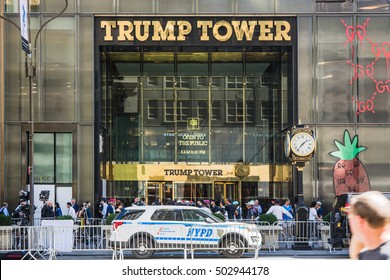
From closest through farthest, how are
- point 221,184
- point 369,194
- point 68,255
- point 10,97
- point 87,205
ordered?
point 369,194, point 68,255, point 87,205, point 10,97, point 221,184

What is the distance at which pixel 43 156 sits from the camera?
28.6m

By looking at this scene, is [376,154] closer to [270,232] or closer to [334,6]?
[334,6]

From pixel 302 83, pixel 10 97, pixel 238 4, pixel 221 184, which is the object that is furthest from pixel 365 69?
pixel 10 97

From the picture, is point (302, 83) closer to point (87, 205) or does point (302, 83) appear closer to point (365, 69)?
point (365, 69)

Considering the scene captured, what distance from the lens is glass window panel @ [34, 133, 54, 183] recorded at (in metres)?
28.4

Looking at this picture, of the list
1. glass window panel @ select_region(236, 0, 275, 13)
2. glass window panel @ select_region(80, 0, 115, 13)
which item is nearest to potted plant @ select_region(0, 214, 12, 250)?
glass window panel @ select_region(80, 0, 115, 13)

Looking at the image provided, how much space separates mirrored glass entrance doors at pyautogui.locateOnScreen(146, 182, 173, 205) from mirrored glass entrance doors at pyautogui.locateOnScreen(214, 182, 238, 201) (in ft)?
7.81

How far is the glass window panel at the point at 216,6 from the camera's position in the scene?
2898 centimetres

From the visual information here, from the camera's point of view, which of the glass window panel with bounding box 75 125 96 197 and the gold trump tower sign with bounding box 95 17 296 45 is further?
the gold trump tower sign with bounding box 95 17 296 45

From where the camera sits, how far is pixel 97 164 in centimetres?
2847

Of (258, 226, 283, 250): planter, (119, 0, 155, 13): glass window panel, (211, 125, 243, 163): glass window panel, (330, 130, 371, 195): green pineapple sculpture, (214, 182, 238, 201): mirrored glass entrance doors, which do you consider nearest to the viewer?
(258, 226, 283, 250): planter

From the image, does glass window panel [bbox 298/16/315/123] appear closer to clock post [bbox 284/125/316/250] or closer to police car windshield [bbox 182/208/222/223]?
clock post [bbox 284/125/316/250]

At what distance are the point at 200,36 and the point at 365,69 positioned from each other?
753 centimetres

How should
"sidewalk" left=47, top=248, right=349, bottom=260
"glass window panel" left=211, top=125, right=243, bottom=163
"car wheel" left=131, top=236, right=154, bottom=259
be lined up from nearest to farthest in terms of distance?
"car wheel" left=131, top=236, right=154, bottom=259 < "sidewalk" left=47, top=248, right=349, bottom=260 < "glass window panel" left=211, top=125, right=243, bottom=163
